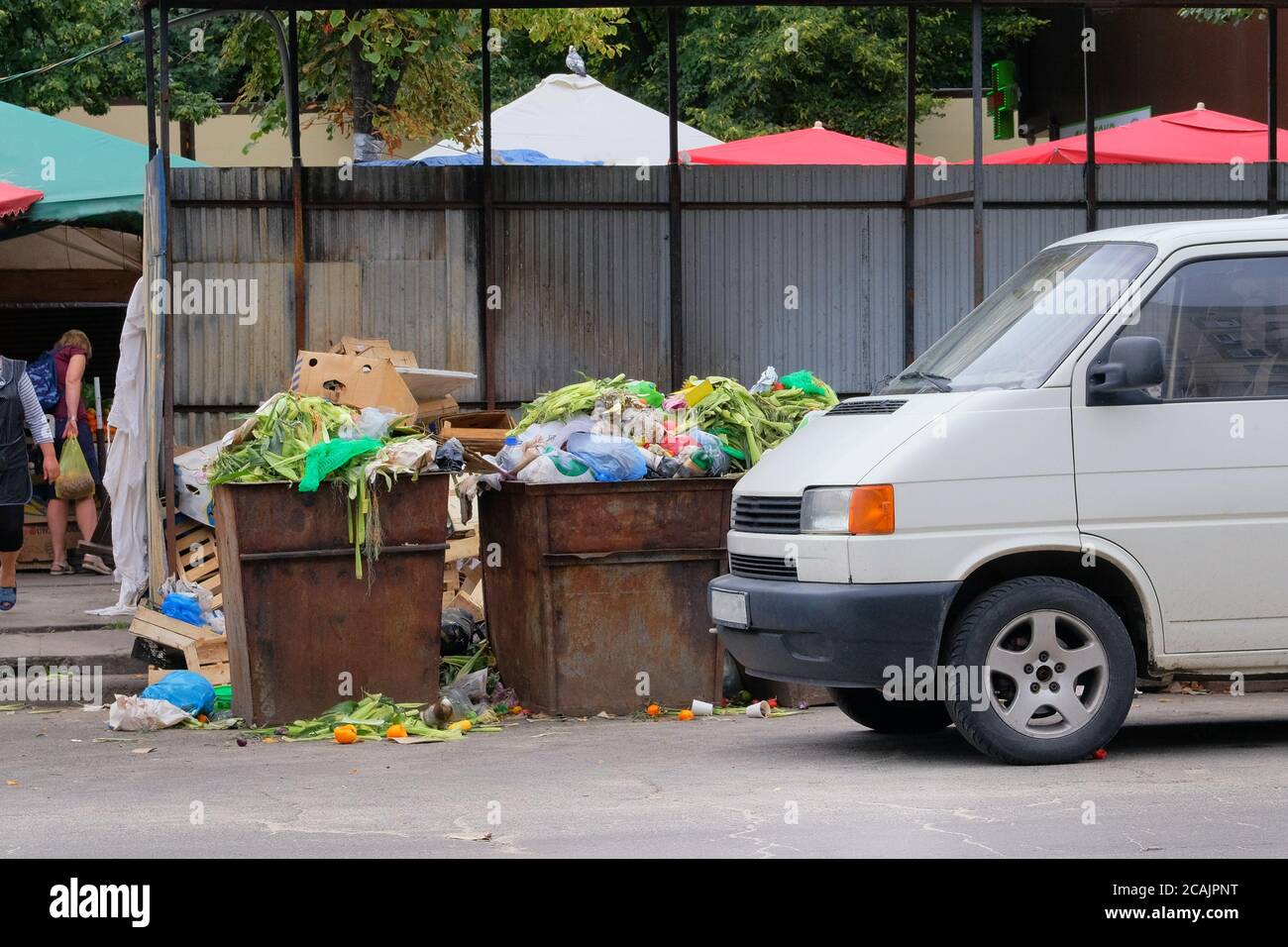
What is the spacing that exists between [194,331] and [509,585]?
165 inches

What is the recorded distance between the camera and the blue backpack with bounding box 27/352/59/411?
15.3 metres

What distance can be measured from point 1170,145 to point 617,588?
954cm

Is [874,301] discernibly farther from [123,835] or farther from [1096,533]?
[123,835]

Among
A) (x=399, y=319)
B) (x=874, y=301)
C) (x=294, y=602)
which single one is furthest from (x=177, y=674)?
(x=874, y=301)

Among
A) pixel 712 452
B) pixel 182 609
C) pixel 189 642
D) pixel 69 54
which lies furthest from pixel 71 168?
pixel 69 54

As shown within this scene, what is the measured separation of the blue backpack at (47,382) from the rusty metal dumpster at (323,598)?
684 centimetres

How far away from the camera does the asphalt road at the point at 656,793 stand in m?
5.91

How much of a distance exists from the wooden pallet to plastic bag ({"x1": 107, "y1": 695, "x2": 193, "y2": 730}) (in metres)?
2.05

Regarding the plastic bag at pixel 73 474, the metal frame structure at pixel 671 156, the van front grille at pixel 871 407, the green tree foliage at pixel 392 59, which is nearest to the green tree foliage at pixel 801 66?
the green tree foliage at pixel 392 59

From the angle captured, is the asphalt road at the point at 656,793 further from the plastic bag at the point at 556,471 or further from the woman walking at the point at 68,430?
the woman walking at the point at 68,430

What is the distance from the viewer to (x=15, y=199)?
14.6 m

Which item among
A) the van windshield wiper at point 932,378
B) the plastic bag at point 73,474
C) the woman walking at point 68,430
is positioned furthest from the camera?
the woman walking at point 68,430

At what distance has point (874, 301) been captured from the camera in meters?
13.4

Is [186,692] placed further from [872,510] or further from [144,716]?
[872,510]
